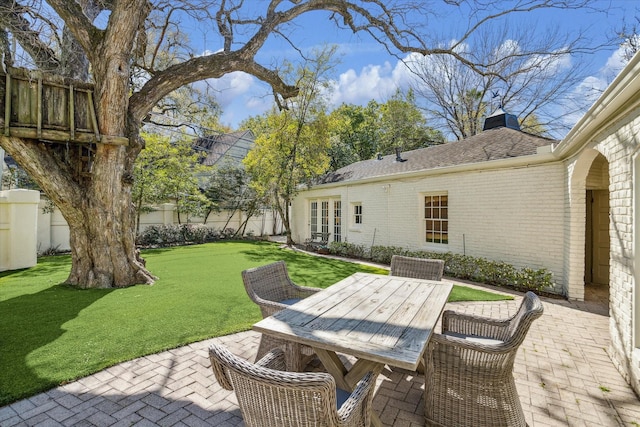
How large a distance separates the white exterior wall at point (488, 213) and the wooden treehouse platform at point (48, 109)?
7.88 m

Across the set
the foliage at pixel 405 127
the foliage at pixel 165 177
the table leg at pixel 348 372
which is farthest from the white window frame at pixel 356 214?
the foliage at pixel 405 127

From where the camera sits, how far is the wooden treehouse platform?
524cm

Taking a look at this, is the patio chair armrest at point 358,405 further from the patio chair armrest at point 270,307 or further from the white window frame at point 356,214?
the white window frame at point 356,214

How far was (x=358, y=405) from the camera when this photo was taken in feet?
5.40

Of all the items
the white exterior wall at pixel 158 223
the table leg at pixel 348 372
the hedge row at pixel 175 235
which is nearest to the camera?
the table leg at pixel 348 372

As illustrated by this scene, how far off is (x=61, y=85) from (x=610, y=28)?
1334 centimetres

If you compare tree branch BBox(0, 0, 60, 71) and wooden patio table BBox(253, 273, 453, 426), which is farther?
tree branch BBox(0, 0, 60, 71)

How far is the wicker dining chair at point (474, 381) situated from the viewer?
7.34 feet

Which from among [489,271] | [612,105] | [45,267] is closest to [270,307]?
[612,105]

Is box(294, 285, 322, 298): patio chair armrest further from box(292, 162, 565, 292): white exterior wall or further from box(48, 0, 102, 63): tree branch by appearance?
box(48, 0, 102, 63): tree branch

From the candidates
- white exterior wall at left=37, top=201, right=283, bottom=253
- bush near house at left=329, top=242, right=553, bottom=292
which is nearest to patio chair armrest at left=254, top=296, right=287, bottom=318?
bush near house at left=329, top=242, right=553, bottom=292

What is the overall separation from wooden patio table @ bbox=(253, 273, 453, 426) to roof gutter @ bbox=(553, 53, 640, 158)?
8.44 ft

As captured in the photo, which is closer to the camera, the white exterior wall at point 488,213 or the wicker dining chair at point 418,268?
the wicker dining chair at point 418,268

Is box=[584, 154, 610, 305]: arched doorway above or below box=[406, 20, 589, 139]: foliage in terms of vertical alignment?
below
